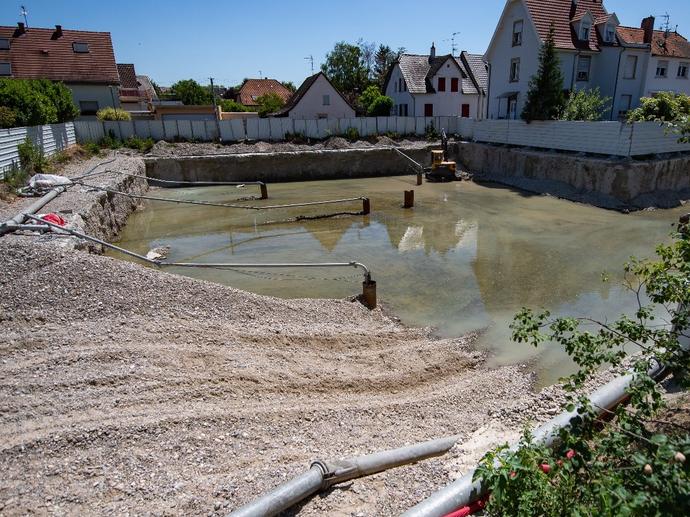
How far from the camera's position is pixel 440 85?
39.7 m

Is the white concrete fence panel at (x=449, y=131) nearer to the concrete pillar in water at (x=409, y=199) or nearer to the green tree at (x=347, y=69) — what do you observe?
the concrete pillar in water at (x=409, y=199)

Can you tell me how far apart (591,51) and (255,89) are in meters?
42.6

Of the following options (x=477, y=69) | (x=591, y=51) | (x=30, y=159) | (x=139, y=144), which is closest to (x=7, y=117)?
(x=30, y=159)

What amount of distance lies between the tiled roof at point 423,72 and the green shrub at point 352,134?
11.2 m

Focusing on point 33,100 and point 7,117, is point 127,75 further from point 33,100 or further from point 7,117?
point 7,117

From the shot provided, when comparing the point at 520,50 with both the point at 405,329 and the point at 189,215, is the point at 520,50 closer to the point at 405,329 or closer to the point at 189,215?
the point at 189,215

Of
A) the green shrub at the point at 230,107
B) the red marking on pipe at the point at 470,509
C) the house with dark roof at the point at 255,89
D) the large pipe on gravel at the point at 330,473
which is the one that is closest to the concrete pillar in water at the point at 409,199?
the large pipe on gravel at the point at 330,473

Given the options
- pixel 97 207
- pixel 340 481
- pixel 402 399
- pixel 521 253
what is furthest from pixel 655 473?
pixel 97 207

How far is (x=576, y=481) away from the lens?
139 inches

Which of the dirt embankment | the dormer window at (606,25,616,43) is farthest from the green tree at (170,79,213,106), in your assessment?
the dirt embankment

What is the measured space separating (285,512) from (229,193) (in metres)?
22.2

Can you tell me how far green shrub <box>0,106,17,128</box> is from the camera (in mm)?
16828

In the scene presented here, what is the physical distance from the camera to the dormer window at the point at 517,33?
30.0 meters

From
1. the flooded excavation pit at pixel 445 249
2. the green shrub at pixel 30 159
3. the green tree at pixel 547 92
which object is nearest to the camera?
the flooded excavation pit at pixel 445 249
